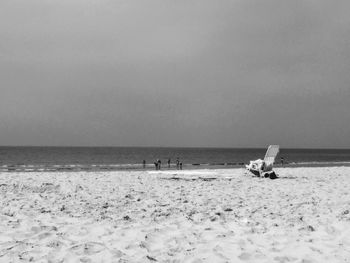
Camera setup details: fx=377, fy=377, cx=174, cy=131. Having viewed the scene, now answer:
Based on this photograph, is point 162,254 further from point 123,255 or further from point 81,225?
point 81,225

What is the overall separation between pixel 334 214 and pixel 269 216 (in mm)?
1309

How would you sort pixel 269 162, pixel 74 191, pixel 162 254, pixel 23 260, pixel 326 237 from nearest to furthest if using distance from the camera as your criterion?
pixel 23 260 → pixel 162 254 → pixel 326 237 → pixel 74 191 → pixel 269 162

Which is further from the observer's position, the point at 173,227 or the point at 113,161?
the point at 113,161

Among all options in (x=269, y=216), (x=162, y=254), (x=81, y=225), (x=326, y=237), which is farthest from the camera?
(x=269, y=216)

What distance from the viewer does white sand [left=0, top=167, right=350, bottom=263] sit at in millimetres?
4973

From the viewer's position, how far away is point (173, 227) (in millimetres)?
6457

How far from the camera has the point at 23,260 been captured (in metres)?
4.71

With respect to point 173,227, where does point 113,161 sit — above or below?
below

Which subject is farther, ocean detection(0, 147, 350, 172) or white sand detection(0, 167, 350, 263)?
ocean detection(0, 147, 350, 172)

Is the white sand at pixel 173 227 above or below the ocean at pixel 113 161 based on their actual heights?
above

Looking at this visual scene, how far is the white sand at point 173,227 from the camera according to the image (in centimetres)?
497

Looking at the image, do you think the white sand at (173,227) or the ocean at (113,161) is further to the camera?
the ocean at (113,161)

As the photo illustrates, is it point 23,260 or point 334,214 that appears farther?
point 334,214

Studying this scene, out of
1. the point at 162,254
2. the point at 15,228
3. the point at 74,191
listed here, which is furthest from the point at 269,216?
the point at 74,191
